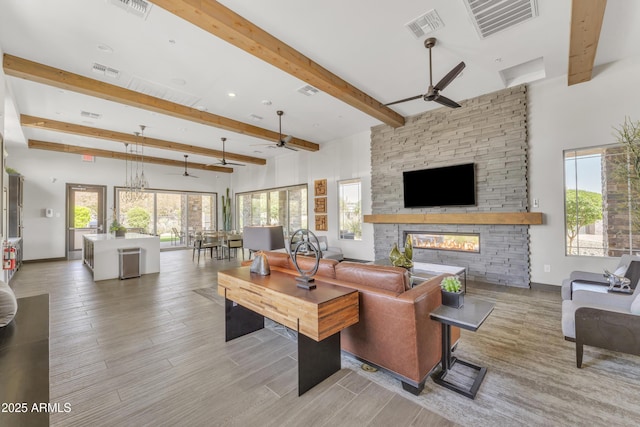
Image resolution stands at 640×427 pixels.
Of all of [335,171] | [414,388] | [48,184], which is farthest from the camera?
[48,184]

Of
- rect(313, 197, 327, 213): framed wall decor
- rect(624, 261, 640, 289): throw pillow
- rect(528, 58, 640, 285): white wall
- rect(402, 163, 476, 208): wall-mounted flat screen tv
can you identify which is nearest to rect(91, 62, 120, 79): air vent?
rect(313, 197, 327, 213): framed wall decor

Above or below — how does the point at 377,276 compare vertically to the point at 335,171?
below

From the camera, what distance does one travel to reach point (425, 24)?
306cm

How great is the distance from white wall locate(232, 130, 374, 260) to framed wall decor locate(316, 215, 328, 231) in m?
0.15

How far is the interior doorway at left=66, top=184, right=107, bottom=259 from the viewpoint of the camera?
26.9 feet

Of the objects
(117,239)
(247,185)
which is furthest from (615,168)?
(247,185)

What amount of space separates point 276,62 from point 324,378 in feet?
11.1

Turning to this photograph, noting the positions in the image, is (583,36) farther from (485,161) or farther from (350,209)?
(350,209)

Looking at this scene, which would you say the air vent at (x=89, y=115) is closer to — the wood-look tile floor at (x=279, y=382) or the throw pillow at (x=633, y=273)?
the wood-look tile floor at (x=279, y=382)

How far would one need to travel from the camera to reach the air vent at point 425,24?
2.94 m

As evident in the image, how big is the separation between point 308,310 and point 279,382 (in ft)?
2.56

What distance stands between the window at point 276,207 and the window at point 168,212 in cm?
132

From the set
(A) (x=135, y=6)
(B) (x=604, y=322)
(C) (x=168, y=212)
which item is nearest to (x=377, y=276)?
(B) (x=604, y=322)

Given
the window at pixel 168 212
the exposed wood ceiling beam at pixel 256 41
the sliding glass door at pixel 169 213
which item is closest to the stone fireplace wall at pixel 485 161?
the exposed wood ceiling beam at pixel 256 41
